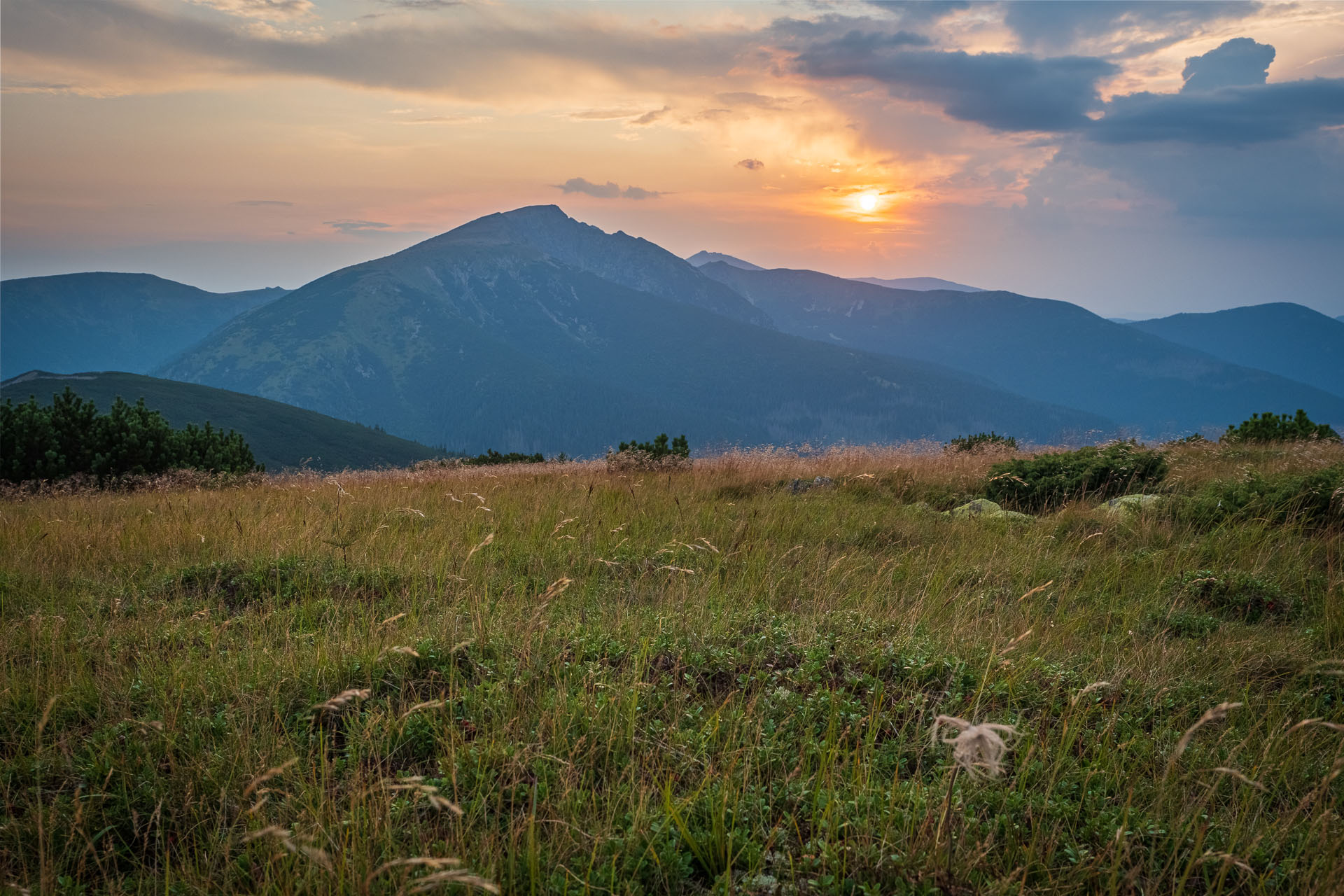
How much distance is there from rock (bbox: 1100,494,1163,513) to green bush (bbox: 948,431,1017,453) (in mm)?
6328

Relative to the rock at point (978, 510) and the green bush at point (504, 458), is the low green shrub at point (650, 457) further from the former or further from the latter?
the green bush at point (504, 458)

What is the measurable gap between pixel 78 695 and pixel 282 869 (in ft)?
6.95

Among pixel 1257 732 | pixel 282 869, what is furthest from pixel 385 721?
pixel 1257 732

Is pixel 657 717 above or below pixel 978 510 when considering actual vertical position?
below

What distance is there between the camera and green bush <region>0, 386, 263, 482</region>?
16.3m

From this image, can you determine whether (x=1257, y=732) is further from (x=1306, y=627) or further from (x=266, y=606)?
(x=266, y=606)

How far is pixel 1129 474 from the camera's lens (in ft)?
37.7

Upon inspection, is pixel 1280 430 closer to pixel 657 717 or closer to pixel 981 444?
pixel 981 444

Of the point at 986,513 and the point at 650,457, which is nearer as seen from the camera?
the point at 986,513

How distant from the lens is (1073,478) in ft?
37.4

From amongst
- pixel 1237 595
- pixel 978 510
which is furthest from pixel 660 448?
pixel 1237 595

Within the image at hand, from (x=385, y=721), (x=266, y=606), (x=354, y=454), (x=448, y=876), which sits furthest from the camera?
(x=354, y=454)

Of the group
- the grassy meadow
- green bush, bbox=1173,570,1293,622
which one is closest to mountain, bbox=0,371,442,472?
the grassy meadow

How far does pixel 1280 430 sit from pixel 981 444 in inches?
226
